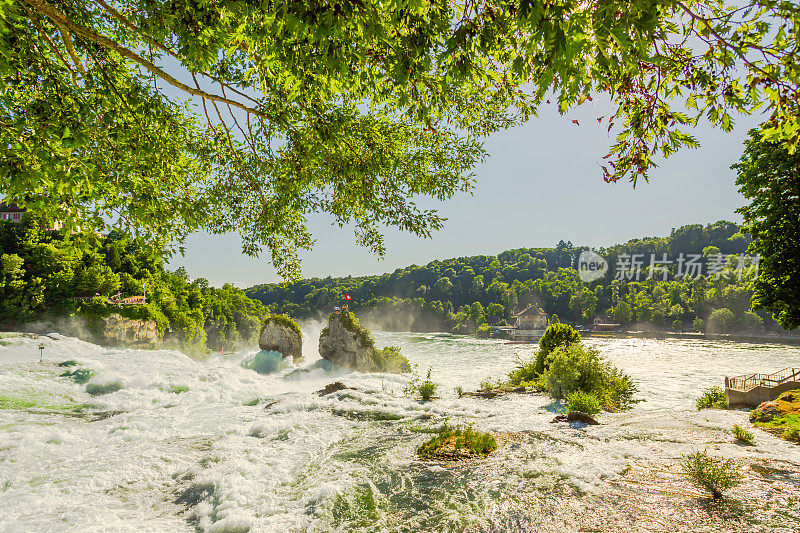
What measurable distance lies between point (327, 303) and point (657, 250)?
136507mm

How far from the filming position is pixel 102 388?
1884 centimetres

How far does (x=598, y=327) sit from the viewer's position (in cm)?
10588

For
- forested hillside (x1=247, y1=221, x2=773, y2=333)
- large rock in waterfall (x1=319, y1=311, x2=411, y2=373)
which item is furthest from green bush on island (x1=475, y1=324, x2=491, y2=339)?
large rock in waterfall (x1=319, y1=311, x2=411, y2=373)

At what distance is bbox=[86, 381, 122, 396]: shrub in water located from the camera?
60.4 feet

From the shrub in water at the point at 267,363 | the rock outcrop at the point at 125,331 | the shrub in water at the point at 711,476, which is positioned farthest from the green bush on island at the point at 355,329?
the rock outcrop at the point at 125,331

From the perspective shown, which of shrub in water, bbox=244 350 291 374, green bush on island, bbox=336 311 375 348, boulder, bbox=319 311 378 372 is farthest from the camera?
shrub in water, bbox=244 350 291 374

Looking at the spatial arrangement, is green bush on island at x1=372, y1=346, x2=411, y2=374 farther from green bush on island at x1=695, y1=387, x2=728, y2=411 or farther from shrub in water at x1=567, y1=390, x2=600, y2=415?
green bush on island at x1=695, y1=387, x2=728, y2=411

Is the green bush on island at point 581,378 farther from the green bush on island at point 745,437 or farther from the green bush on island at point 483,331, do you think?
the green bush on island at point 483,331

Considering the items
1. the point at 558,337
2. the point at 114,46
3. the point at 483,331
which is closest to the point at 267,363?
the point at 558,337

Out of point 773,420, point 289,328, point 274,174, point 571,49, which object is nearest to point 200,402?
point 274,174

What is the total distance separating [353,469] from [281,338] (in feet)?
93.6

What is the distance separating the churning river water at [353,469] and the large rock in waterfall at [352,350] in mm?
14599

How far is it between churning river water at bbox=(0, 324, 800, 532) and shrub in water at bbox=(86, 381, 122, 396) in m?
1.31

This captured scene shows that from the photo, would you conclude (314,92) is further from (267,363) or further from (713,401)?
(267,363)
